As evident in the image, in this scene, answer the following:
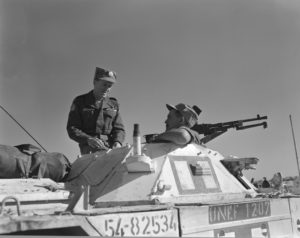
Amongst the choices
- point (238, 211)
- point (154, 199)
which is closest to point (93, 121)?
point (154, 199)

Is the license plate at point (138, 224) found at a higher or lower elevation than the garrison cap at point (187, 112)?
lower

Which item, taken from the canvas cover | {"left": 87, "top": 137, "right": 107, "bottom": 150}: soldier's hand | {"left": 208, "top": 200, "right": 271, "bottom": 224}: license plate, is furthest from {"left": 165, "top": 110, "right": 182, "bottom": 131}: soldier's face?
{"left": 208, "top": 200, "right": 271, "bottom": 224}: license plate

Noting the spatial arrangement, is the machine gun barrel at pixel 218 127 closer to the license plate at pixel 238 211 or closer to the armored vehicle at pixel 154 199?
the armored vehicle at pixel 154 199

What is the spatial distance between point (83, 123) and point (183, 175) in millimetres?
2072

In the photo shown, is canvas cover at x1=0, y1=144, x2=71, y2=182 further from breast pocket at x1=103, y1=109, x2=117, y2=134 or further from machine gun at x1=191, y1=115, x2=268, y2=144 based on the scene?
machine gun at x1=191, y1=115, x2=268, y2=144

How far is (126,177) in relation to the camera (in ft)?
16.8

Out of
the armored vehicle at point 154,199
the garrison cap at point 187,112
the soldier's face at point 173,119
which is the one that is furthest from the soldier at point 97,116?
the garrison cap at point 187,112

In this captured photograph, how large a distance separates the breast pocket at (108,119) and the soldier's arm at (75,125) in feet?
1.30

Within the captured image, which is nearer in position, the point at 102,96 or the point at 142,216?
the point at 142,216

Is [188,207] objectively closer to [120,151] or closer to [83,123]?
[120,151]

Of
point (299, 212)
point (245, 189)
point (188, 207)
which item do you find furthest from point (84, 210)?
point (299, 212)

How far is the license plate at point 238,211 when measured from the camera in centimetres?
455

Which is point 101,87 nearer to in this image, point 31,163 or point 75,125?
point 75,125

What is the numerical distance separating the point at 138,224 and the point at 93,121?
3.14 meters
